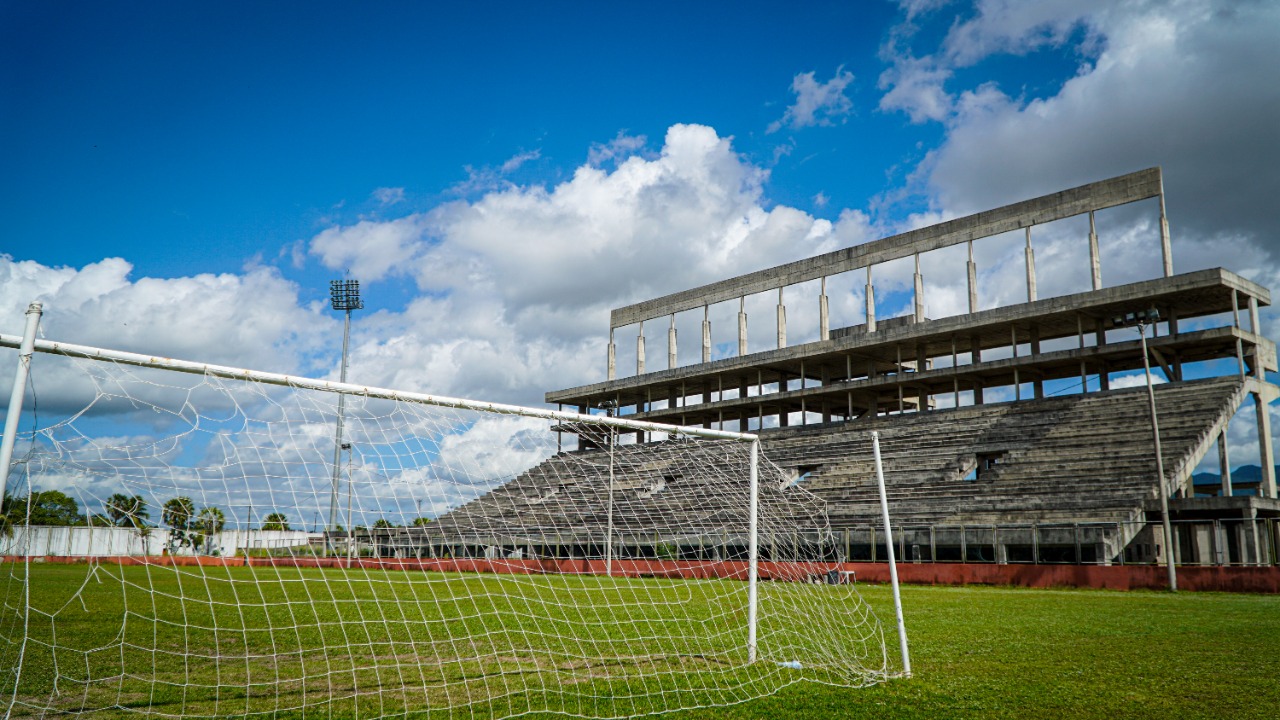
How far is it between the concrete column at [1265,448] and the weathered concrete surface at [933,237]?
7.83 m

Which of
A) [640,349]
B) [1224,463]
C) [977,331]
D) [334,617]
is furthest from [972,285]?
[334,617]

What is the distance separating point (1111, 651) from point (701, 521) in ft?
40.5

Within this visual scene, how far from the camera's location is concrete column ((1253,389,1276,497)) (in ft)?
82.4

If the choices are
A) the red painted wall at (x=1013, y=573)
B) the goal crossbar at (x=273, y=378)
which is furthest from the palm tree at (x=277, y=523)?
the red painted wall at (x=1013, y=573)

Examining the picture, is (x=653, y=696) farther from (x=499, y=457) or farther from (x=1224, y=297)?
(x=1224, y=297)

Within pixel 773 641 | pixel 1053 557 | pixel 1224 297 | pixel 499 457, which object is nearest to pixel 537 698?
pixel 499 457

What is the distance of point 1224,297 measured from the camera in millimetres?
27562

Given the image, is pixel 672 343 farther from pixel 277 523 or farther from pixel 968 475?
pixel 277 523

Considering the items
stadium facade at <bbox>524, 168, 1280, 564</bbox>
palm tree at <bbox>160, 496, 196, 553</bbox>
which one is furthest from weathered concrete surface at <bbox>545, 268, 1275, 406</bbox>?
palm tree at <bbox>160, 496, 196, 553</bbox>

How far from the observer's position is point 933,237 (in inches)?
1342

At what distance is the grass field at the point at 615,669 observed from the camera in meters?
6.20

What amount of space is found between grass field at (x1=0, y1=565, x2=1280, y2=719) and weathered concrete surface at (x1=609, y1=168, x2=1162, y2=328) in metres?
19.8

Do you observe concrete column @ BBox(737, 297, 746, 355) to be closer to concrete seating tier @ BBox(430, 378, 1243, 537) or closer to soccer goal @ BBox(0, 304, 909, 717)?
concrete seating tier @ BBox(430, 378, 1243, 537)

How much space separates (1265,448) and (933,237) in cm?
1379
